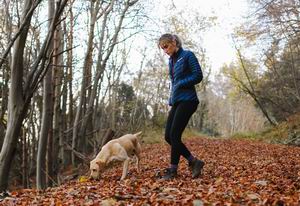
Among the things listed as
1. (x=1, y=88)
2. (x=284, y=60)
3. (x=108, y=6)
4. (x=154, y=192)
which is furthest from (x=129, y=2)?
(x=154, y=192)

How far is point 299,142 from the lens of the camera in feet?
72.1

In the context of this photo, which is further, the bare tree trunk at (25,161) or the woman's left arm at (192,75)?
the bare tree trunk at (25,161)

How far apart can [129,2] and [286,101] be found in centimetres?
1472

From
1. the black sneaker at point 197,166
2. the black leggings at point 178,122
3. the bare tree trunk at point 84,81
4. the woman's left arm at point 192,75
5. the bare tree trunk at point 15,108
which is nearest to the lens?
the woman's left arm at point 192,75

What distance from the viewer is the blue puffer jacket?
24.5 ft

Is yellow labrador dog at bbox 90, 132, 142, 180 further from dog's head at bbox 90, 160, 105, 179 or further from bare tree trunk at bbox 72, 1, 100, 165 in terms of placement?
bare tree trunk at bbox 72, 1, 100, 165

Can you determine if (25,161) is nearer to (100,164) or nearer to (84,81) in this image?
(84,81)

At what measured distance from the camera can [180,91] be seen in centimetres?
759

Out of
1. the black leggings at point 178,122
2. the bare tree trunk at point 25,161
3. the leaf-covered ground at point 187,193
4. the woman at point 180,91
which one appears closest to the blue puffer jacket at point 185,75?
the woman at point 180,91

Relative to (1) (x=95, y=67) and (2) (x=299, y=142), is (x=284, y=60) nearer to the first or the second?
(2) (x=299, y=142)

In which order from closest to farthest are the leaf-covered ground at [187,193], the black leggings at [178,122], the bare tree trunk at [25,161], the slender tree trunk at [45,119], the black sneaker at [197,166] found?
the leaf-covered ground at [187,193] < the black leggings at [178,122] < the black sneaker at [197,166] < the slender tree trunk at [45,119] < the bare tree trunk at [25,161]

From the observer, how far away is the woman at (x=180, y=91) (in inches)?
295

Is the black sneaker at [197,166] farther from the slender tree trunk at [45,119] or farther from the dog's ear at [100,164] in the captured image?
the slender tree trunk at [45,119]

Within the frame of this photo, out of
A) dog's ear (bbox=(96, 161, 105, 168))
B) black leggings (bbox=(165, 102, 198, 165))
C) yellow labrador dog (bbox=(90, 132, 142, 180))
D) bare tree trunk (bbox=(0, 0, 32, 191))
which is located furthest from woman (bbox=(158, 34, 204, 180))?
bare tree trunk (bbox=(0, 0, 32, 191))
